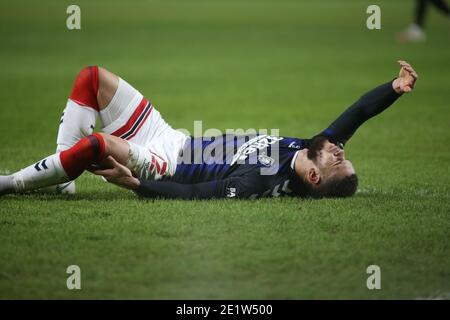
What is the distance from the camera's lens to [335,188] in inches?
292

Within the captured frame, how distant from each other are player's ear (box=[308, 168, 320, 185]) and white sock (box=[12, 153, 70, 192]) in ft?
6.35

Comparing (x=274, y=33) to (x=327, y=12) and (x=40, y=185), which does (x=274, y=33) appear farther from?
(x=40, y=185)

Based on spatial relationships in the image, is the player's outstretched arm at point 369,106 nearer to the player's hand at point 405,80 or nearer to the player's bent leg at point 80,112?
the player's hand at point 405,80

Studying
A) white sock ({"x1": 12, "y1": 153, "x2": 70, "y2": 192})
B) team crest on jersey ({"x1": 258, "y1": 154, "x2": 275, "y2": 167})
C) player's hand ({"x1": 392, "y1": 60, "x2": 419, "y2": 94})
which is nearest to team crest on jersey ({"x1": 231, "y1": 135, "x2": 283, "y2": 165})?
team crest on jersey ({"x1": 258, "y1": 154, "x2": 275, "y2": 167})

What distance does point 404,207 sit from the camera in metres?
7.40

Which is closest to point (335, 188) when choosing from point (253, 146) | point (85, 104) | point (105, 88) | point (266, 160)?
point (266, 160)

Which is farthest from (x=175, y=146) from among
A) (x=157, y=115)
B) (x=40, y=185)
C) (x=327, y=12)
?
(x=327, y=12)

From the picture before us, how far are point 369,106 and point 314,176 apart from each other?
752mm

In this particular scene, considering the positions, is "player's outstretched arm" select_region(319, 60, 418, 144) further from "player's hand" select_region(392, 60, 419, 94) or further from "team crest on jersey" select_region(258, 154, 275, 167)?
"team crest on jersey" select_region(258, 154, 275, 167)

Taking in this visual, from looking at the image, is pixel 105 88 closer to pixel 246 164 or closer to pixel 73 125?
pixel 73 125

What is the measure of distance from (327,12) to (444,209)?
22.1 m

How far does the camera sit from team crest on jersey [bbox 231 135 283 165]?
734cm

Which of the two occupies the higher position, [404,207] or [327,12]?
[327,12]

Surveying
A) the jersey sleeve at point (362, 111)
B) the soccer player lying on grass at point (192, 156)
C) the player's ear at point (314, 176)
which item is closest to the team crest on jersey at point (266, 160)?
the soccer player lying on grass at point (192, 156)
